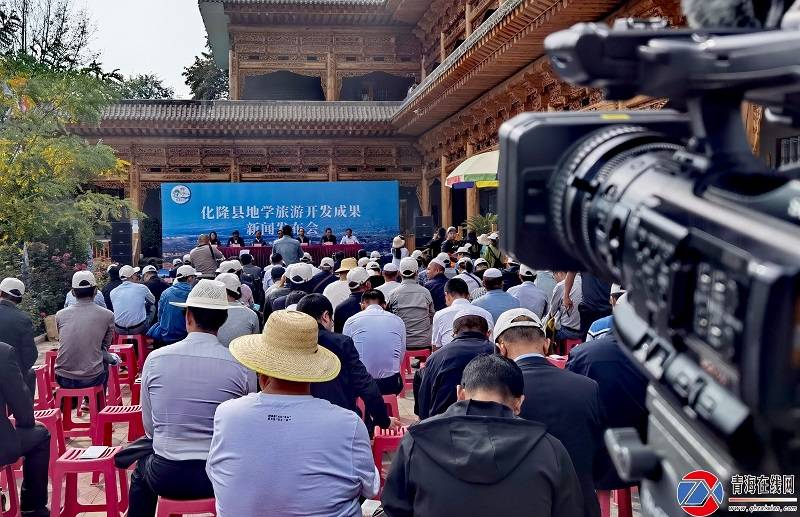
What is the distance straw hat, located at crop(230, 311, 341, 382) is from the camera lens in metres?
1.42

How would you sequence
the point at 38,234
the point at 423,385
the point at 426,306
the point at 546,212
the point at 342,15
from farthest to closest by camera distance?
the point at 342,15 < the point at 38,234 < the point at 426,306 < the point at 423,385 < the point at 546,212

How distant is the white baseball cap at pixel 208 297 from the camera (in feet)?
11.4

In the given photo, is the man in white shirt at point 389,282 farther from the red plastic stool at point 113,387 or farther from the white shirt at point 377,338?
the red plastic stool at point 113,387

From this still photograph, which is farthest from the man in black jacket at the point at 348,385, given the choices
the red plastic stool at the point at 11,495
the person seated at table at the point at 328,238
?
the person seated at table at the point at 328,238

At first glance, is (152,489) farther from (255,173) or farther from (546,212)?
(255,173)

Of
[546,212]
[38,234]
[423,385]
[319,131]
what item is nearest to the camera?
[546,212]

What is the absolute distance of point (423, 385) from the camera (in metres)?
3.86

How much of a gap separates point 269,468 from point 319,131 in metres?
Result: 16.7

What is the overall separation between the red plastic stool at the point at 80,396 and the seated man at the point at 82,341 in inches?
2.3

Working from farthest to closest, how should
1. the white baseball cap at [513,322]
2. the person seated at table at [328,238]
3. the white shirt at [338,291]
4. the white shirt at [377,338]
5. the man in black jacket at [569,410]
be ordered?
the person seated at table at [328,238]
the white shirt at [338,291]
the white shirt at [377,338]
the white baseball cap at [513,322]
the man in black jacket at [569,410]

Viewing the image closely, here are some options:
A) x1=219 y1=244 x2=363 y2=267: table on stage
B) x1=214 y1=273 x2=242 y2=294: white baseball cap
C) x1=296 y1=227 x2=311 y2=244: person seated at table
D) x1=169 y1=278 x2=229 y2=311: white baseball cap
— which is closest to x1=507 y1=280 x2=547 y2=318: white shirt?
x1=214 y1=273 x2=242 y2=294: white baseball cap

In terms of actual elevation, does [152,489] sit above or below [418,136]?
below

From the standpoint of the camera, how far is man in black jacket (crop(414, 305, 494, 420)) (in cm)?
371

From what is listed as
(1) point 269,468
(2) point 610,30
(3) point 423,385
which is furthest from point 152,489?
(2) point 610,30
